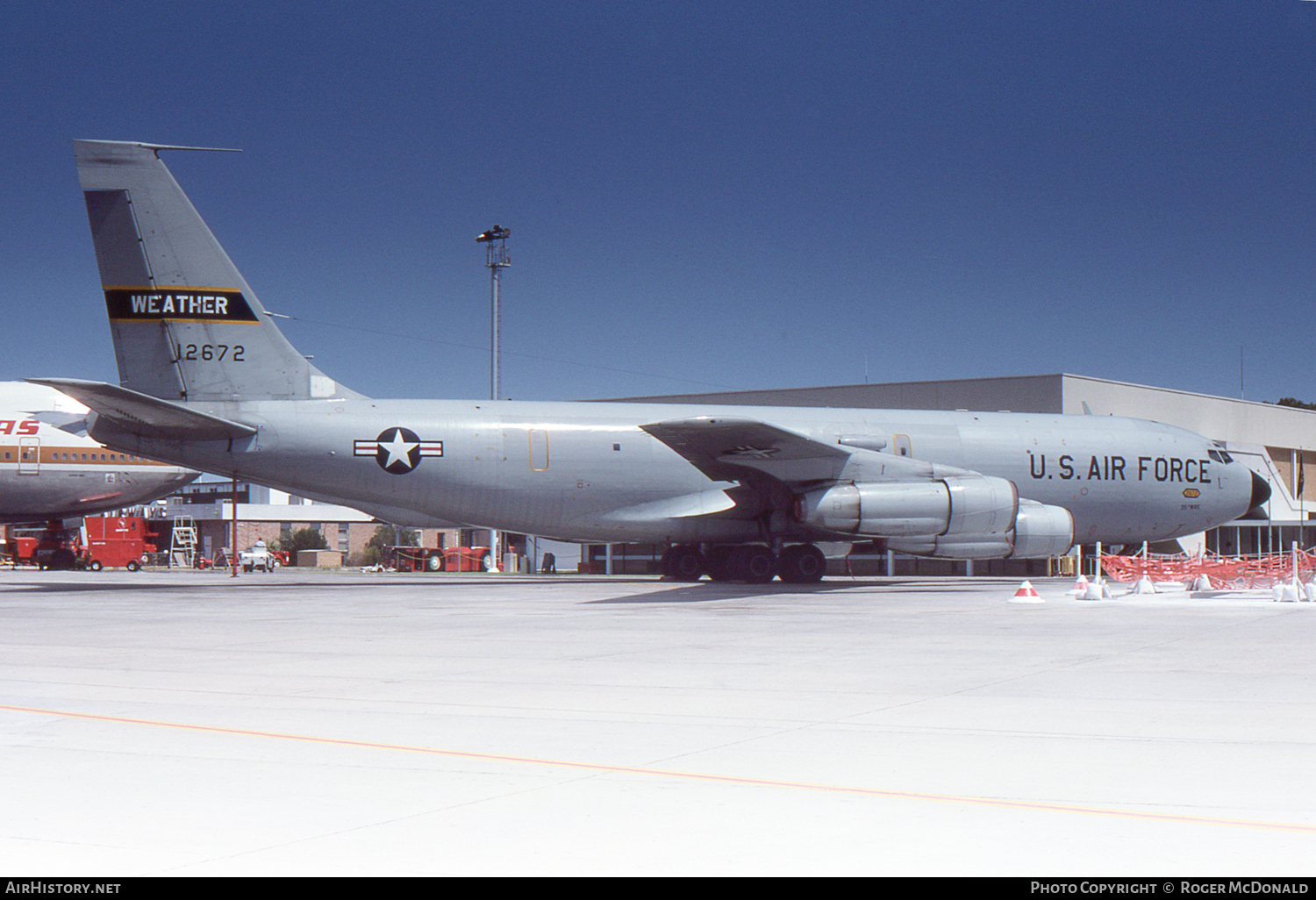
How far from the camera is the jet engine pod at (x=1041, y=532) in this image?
968 inches

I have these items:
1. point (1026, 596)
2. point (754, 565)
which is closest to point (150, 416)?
point (754, 565)

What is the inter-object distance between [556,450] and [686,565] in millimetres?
5031

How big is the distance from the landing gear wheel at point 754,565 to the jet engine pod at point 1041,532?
214 inches

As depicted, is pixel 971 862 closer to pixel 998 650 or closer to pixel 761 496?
pixel 998 650

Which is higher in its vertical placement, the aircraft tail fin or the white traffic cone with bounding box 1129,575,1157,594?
the aircraft tail fin

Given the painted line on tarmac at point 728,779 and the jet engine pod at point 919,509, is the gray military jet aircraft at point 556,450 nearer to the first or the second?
the jet engine pod at point 919,509

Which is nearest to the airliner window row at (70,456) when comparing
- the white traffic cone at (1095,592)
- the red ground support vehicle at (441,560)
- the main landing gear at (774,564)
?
the red ground support vehicle at (441,560)

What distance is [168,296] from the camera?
2417 cm

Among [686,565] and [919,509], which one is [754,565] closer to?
[686,565]

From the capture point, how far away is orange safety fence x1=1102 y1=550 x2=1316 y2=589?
22500 mm

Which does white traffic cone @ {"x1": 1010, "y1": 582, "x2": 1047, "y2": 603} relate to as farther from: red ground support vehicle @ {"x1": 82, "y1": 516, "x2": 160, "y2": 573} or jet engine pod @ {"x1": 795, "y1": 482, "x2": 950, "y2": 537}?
red ground support vehicle @ {"x1": 82, "y1": 516, "x2": 160, "y2": 573}

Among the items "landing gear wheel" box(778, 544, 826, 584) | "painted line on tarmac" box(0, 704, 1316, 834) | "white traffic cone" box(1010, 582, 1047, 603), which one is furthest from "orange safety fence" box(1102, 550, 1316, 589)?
"painted line on tarmac" box(0, 704, 1316, 834)

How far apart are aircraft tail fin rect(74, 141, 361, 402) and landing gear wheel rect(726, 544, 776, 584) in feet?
34.5
